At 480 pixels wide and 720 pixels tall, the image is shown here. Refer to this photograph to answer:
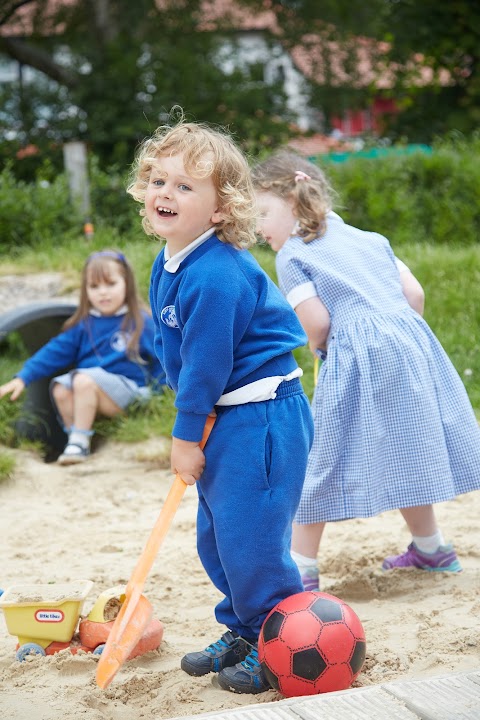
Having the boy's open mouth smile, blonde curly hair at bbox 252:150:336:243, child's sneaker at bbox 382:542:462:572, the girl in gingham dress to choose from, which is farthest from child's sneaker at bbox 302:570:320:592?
the boy's open mouth smile

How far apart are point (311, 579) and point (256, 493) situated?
0.97 meters

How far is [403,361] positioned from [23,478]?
251 cm

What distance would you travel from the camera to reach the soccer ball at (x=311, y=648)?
2457mm

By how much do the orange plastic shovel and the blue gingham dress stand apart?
833 mm

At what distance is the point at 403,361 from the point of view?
3361 mm

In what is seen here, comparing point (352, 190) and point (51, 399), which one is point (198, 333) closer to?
point (51, 399)

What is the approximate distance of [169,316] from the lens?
260 cm

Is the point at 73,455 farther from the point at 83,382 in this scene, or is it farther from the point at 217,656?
the point at 217,656

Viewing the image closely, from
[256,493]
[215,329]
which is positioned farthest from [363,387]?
[215,329]

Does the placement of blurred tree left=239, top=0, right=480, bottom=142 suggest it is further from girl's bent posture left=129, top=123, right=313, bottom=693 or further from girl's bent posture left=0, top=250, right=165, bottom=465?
girl's bent posture left=129, top=123, right=313, bottom=693

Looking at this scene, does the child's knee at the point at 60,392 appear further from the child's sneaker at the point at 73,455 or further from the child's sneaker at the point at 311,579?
the child's sneaker at the point at 311,579

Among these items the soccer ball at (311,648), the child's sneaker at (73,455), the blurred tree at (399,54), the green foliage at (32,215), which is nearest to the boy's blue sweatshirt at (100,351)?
the child's sneaker at (73,455)

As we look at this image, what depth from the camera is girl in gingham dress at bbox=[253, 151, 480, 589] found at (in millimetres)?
3348

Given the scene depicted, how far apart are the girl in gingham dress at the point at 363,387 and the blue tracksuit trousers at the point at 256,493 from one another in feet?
2.34
